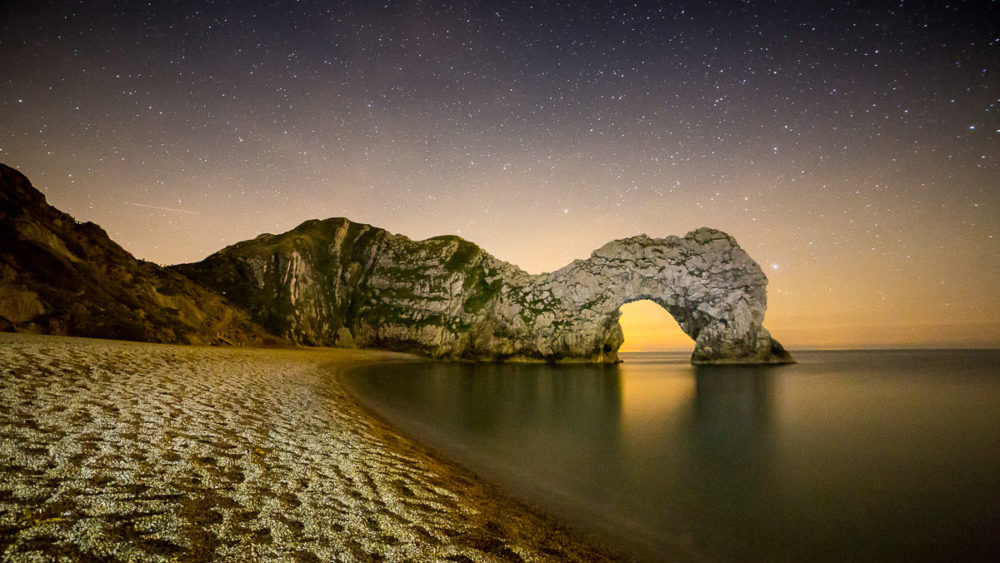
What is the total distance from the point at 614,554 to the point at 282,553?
5.06m

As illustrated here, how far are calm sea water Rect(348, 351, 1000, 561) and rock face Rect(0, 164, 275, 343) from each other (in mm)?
20224

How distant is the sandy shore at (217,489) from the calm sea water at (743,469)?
96.4 inches

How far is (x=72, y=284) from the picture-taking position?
84.7ft

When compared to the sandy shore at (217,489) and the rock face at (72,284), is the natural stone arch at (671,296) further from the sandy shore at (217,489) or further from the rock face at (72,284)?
the sandy shore at (217,489)

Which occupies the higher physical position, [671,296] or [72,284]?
[671,296]

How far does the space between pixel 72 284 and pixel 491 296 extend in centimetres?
5989

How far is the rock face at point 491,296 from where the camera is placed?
213ft

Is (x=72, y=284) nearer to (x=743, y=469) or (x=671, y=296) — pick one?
(x=743, y=469)

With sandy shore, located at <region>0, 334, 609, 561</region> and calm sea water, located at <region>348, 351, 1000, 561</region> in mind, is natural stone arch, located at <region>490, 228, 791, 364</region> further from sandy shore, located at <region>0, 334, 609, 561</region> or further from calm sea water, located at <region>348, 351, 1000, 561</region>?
sandy shore, located at <region>0, 334, 609, 561</region>

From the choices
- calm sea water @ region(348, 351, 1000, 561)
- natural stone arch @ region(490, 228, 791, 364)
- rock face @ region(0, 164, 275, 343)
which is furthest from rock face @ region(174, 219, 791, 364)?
calm sea water @ region(348, 351, 1000, 561)

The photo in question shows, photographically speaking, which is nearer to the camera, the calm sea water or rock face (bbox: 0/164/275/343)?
the calm sea water

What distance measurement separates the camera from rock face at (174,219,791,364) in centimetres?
6506

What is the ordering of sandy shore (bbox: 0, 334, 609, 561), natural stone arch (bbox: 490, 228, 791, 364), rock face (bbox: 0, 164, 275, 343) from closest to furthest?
sandy shore (bbox: 0, 334, 609, 561), rock face (bbox: 0, 164, 275, 343), natural stone arch (bbox: 490, 228, 791, 364)

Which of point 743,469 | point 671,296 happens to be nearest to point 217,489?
point 743,469
